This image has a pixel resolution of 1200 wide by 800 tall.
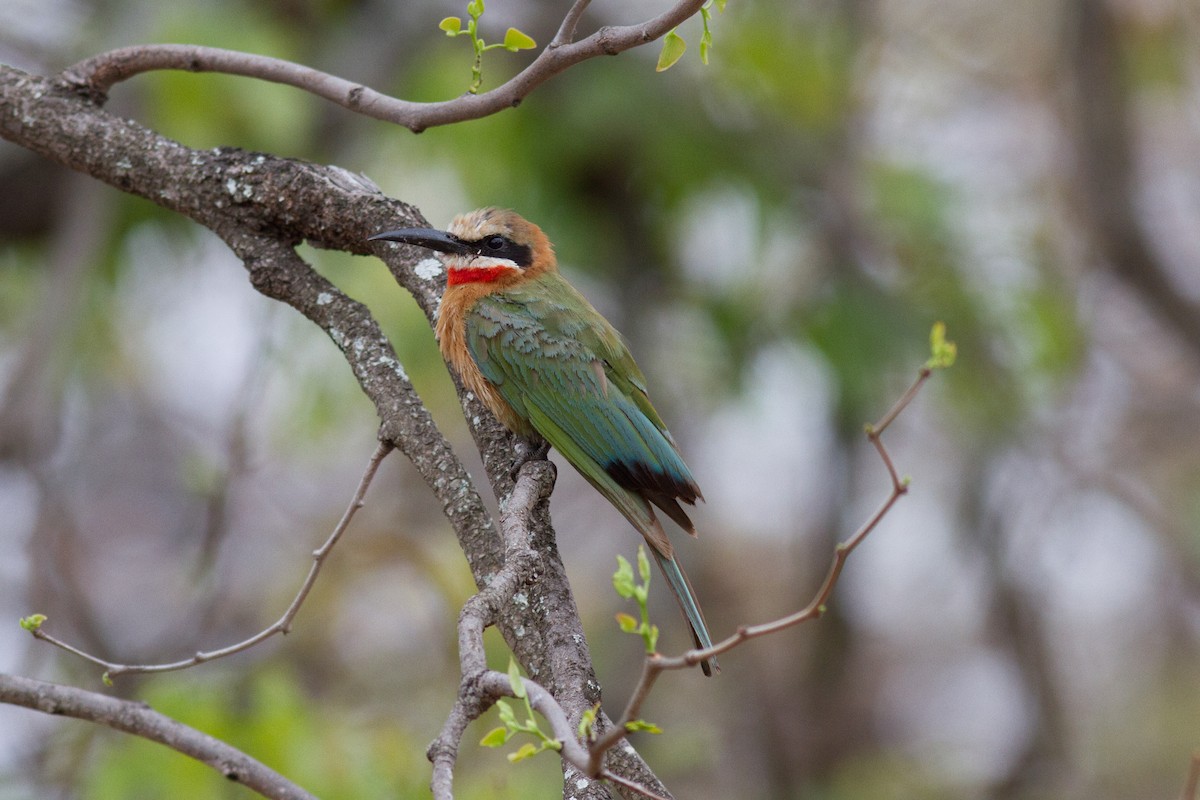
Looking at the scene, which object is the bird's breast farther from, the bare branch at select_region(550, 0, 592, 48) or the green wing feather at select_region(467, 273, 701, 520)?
the bare branch at select_region(550, 0, 592, 48)

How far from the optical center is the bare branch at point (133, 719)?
231 centimetres

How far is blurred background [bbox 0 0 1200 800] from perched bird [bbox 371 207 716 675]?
833mm

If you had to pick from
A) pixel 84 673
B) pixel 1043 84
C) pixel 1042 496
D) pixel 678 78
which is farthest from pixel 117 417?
pixel 1043 84

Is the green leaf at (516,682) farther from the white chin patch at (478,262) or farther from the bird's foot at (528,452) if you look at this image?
the white chin patch at (478,262)

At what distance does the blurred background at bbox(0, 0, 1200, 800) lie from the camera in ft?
15.4

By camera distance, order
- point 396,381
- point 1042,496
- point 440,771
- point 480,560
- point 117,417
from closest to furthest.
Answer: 1. point 440,771
2. point 480,560
3. point 396,381
4. point 1042,496
5. point 117,417

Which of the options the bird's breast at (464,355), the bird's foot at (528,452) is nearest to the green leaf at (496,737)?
the bird's foot at (528,452)

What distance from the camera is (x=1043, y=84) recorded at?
820 centimetres

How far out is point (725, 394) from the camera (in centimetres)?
583

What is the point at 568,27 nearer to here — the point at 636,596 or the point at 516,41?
the point at 516,41

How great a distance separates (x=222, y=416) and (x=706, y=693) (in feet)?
11.5

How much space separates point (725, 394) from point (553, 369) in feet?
8.17

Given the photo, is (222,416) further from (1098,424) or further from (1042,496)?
(1098,424)

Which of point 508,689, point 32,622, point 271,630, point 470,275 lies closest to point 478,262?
point 470,275
